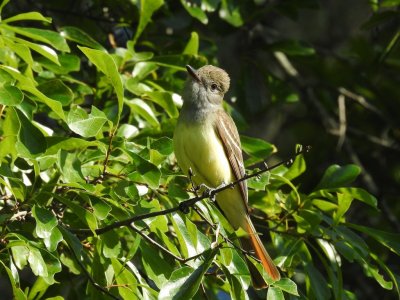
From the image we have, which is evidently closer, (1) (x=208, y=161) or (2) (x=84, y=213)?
(2) (x=84, y=213)

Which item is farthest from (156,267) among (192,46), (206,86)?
(192,46)

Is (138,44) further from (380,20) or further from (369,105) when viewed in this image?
(369,105)

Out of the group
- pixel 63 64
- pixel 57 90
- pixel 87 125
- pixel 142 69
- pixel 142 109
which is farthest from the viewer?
pixel 142 69

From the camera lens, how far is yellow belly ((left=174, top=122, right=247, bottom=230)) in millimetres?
4559

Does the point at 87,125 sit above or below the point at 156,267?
above

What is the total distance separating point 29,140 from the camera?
374 centimetres

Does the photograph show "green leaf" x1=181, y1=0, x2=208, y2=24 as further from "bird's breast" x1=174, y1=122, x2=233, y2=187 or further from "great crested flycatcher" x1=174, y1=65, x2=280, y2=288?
"bird's breast" x1=174, y1=122, x2=233, y2=187

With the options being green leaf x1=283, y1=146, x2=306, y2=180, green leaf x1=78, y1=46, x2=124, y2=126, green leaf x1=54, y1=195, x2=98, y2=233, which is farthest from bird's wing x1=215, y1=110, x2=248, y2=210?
green leaf x1=54, y1=195, x2=98, y2=233

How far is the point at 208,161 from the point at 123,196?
0.97 metres

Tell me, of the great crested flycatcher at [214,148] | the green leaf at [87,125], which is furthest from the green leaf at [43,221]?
the great crested flycatcher at [214,148]

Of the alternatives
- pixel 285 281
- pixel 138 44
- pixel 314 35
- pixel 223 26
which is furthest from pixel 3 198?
Result: pixel 314 35

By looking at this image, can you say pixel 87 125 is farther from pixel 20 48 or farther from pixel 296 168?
pixel 296 168

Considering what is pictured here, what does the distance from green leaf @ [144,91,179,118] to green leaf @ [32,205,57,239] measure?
134 cm

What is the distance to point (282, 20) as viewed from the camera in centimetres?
916
